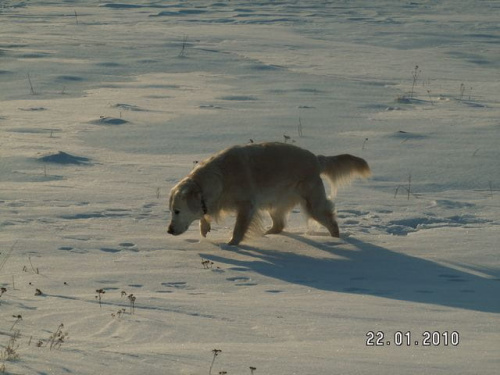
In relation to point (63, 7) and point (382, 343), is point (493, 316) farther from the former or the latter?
point (63, 7)

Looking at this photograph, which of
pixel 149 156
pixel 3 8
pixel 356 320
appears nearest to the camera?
pixel 356 320

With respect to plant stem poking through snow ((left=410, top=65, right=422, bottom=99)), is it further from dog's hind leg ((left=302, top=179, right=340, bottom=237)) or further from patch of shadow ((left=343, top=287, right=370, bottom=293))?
patch of shadow ((left=343, top=287, right=370, bottom=293))

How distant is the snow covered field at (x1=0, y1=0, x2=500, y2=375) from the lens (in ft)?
15.6

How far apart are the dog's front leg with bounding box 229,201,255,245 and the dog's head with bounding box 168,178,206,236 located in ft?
1.13

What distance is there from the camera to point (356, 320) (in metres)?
5.36

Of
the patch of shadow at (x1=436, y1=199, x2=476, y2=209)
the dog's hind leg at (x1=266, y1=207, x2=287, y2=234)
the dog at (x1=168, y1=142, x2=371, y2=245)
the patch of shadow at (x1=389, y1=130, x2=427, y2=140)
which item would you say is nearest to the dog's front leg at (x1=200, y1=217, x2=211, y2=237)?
the dog at (x1=168, y1=142, x2=371, y2=245)

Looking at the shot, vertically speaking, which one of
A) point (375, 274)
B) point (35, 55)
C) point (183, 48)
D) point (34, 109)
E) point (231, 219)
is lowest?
point (231, 219)

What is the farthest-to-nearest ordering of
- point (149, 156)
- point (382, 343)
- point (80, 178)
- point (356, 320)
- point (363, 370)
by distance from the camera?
point (149, 156), point (80, 178), point (356, 320), point (382, 343), point (363, 370)

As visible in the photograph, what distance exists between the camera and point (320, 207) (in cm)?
788

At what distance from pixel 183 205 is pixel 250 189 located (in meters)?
0.58

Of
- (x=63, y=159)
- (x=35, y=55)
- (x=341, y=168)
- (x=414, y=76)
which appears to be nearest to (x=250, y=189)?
(x=341, y=168)

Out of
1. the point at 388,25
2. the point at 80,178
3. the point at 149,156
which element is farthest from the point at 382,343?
the point at 388,25

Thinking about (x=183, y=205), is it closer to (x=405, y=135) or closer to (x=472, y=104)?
(x=405, y=135)

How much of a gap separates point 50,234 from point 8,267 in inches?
39.7
